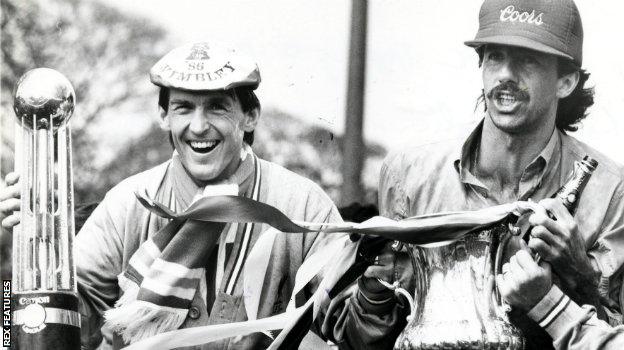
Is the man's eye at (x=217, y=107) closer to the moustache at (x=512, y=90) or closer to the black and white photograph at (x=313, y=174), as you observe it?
the black and white photograph at (x=313, y=174)

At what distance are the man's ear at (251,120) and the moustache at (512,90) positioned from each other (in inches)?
30.8

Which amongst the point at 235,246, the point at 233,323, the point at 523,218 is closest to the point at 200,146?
the point at 235,246

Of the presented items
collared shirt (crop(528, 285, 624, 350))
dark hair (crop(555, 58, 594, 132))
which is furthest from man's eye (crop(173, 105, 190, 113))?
collared shirt (crop(528, 285, 624, 350))

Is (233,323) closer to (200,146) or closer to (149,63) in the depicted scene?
(200,146)

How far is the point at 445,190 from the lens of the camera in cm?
412

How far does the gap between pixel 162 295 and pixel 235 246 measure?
0.92 feet

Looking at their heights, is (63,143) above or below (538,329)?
above

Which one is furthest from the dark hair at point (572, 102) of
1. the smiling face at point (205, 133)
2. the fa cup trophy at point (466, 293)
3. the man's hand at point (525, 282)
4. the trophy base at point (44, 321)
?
the trophy base at point (44, 321)

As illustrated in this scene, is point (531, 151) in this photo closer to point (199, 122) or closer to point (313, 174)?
point (313, 174)

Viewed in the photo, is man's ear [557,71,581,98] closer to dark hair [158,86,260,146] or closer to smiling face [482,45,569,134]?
smiling face [482,45,569,134]

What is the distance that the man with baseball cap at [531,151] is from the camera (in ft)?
12.8

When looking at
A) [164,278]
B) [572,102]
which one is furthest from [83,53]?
[572,102]

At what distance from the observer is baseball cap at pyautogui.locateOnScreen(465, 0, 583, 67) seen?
392cm

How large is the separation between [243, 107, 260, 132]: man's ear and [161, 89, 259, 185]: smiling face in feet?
0.27
